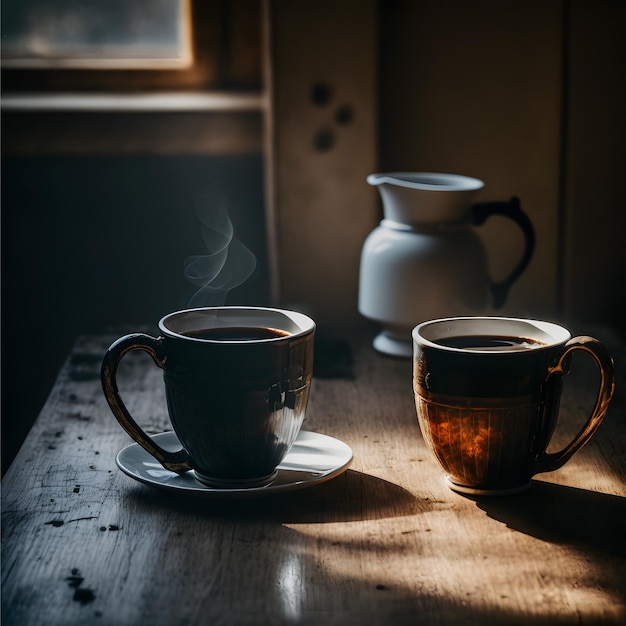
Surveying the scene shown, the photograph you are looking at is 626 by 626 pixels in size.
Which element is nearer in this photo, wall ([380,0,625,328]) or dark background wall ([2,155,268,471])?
wall ([380,0,625,328])

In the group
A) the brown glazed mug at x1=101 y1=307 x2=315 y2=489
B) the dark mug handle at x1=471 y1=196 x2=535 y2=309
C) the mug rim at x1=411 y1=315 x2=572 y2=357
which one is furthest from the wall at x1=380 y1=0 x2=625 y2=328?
the brown glazed mug at x1=101 y1=307 x2=315 y2=489

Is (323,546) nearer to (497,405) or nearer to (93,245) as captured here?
(497,405)

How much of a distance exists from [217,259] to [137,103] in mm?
353

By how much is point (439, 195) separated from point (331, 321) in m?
0.40

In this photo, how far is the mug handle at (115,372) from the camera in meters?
0.78

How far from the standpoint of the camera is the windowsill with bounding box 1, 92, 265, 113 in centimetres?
172

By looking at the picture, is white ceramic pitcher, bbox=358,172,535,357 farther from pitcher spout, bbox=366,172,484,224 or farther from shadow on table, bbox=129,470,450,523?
shadow on table, bbox=129,470,450,523

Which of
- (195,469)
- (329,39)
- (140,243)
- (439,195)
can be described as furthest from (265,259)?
(195,469)

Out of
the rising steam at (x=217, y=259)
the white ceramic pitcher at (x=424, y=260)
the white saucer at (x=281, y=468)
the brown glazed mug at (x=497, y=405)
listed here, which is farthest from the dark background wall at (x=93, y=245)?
the brown glazed mug at (x=497, y=405)

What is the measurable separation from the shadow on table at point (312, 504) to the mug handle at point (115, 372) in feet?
0.12

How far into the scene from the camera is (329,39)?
149 centimetres

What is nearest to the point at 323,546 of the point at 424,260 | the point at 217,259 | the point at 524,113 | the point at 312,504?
the point at 312,504

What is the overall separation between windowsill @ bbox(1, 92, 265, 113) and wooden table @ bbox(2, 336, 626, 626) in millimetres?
919

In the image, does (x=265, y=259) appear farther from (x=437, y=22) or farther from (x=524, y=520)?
(x=524, y=520)
